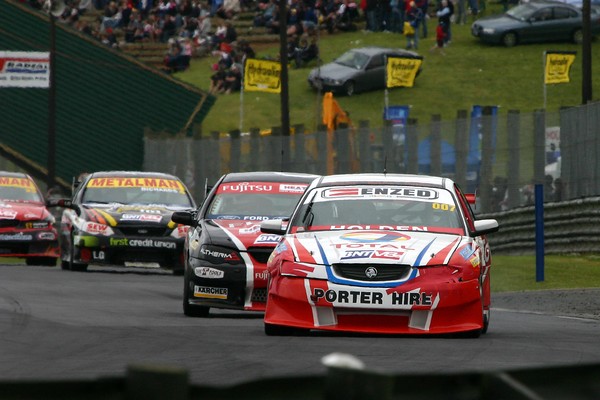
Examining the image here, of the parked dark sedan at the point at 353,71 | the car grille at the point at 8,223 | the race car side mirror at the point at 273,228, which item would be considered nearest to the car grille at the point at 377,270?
the race car side mirror at the point at 273,228

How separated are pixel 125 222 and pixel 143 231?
0.28 metres

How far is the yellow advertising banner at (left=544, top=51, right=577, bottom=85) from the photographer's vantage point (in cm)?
3650

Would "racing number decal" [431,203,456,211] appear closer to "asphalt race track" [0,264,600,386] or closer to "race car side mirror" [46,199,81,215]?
"asphalt race track" [0,264,600,386]

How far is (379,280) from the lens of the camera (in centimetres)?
1106

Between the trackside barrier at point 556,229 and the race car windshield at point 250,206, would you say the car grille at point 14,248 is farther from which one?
the race car windshield at point 250,206

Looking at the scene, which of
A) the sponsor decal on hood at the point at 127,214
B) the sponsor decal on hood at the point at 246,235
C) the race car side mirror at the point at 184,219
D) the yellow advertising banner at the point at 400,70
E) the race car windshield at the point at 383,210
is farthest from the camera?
the yellow advertising banner at the point at 400,70

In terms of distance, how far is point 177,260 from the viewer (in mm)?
22281

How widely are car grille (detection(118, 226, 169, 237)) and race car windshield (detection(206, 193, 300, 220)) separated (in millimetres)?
6084

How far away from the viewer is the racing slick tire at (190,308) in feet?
46.5

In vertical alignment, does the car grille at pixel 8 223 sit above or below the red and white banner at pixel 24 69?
below

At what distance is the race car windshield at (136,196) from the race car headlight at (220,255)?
920 centimetres

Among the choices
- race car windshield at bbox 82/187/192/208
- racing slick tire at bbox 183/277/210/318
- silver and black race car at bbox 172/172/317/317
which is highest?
silver and black race car at bbox 172/172/317/317

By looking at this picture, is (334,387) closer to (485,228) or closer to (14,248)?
(485,228)

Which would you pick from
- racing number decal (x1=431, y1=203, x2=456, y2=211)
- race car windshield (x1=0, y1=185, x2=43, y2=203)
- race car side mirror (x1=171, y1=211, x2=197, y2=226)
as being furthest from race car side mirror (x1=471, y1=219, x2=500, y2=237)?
race car windshield (x1=0, y1=185, x2=43, y2=203)
